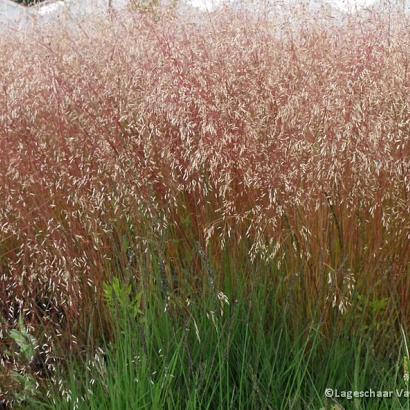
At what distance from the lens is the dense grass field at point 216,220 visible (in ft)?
A: 6.07

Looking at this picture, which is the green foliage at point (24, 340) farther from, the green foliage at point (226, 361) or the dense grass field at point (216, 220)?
the green foliage at point (226, 361)

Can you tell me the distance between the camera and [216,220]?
6.66ft

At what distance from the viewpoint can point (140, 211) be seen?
7.30ft

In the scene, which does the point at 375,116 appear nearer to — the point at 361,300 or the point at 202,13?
the point at 361,300

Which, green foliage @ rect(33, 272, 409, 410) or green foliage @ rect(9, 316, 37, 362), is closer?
green foliage @ rect(33, 272, 409, 410)

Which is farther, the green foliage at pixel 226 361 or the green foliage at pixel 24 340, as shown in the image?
the green foliage at pixel 24 340

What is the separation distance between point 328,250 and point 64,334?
0.80 metres

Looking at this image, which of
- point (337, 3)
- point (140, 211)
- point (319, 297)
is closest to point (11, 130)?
point (140, 211)

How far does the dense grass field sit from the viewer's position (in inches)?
72.9

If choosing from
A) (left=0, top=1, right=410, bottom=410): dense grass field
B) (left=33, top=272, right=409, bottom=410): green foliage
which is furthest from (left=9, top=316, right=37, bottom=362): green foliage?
(left=33, top=272, right=409, bottom=410): green foliage

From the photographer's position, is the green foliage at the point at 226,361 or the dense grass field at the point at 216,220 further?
the dense grass field at the point at 216,220

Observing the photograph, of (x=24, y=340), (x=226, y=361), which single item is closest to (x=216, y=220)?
(x=226, y=361)

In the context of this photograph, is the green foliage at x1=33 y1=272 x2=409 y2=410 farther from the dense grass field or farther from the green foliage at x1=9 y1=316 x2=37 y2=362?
the green foliage at x1=9 y1=316 x2=37 y2=362

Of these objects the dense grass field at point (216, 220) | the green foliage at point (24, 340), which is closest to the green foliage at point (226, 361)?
the dense grass field at point (216, 220)
